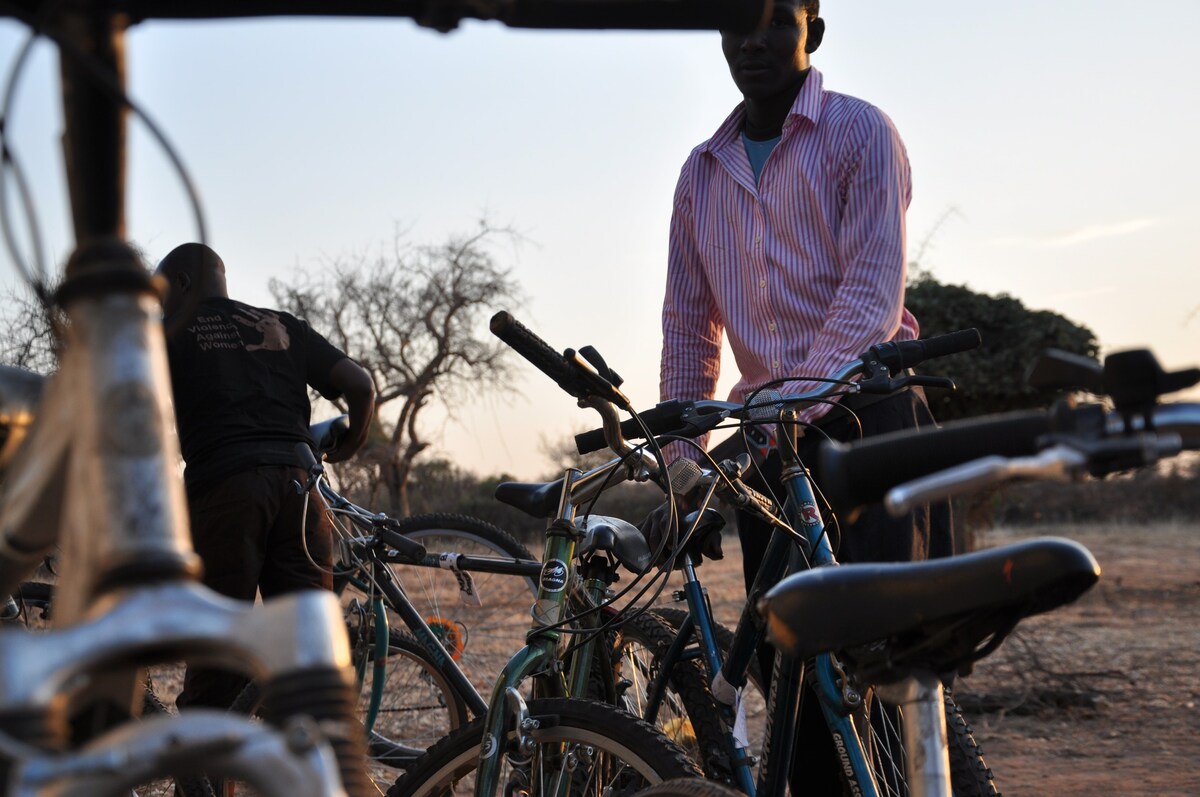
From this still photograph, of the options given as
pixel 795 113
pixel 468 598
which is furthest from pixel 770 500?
pixel 468 598

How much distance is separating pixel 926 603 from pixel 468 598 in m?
4.53

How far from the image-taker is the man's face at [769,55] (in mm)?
3709

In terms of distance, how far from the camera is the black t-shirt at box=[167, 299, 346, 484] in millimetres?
4852

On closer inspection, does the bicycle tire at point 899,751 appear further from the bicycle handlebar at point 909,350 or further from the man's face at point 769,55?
the man's face at point 769,55

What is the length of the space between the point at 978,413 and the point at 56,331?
36.3 ft

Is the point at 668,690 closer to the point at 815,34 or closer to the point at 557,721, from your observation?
the point at 557,721

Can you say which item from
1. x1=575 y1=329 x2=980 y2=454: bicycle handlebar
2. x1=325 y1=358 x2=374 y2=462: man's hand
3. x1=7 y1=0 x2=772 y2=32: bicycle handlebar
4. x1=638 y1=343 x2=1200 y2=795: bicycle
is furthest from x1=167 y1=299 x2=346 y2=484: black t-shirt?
x1=7 y1=0 x2=772 y2=32: bicycle handlebar

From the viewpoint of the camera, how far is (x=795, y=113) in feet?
12.0

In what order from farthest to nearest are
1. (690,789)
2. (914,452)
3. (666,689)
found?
(666,689), (690,789), (914,452)

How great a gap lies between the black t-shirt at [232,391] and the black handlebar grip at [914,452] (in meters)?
3.58

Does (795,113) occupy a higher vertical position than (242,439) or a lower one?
higher

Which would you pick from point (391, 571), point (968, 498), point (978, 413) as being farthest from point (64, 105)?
point (978, 413)

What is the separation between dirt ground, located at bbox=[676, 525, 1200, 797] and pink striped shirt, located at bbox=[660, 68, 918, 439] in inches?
81.5

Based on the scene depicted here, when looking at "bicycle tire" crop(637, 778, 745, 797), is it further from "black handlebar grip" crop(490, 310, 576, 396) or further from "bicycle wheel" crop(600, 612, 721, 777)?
"bicycle wheel" crop(600, 612, 721, 777)
